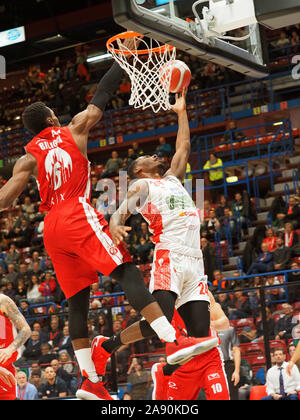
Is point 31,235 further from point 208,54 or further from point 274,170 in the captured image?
point 208,54

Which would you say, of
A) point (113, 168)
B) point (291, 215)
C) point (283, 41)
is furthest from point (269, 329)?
point (283, 41)

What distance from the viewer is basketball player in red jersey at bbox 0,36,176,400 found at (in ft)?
16.6

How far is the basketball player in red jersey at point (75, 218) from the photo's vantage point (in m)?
5.06

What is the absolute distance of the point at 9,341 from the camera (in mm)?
6488

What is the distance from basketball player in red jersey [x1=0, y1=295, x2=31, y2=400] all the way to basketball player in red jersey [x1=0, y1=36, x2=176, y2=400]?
1046 millimetres

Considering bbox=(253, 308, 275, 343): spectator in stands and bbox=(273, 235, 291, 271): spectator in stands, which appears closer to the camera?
bbox=(253, 308, 275, 343): spectator in stands

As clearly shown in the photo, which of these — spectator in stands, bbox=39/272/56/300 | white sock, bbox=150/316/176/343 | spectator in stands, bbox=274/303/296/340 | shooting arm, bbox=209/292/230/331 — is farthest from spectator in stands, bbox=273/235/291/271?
white sock, bbox=150/316/176/343

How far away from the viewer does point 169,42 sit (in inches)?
215

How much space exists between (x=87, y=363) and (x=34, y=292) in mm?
9317

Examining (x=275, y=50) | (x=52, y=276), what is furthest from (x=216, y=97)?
(x=52, y=276)

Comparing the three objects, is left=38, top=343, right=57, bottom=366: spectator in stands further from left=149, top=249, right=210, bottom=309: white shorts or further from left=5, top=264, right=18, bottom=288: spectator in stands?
left=5, top=264, right=18, bottom=288: spectator in stands

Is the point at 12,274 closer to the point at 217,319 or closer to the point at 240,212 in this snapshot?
the point at 240,212

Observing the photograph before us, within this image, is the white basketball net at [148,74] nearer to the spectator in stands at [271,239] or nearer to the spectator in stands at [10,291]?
the spectator in stands at [271,239]
